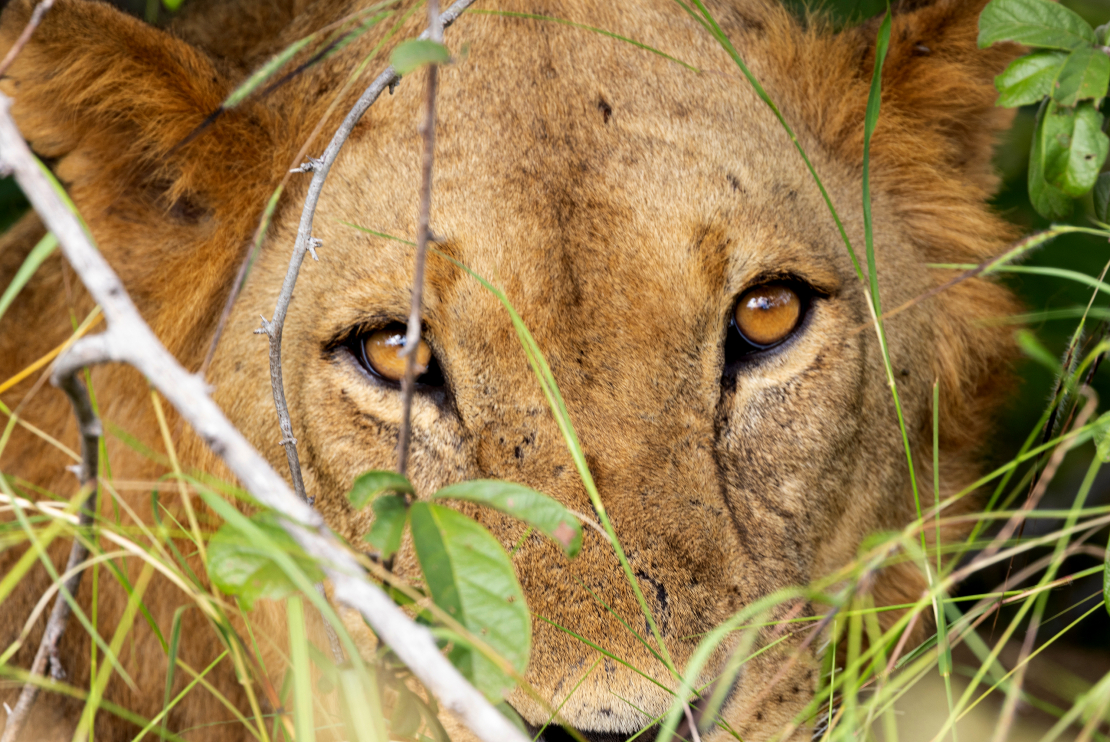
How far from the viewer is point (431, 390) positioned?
85.4 inches

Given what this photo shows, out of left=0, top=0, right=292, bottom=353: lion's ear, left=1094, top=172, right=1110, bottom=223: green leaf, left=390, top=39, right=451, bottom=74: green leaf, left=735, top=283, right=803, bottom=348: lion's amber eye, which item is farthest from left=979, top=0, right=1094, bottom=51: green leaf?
left=0, top=0, right=292, bottom=353: lion's ear

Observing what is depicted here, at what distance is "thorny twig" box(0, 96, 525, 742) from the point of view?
3.49 ft

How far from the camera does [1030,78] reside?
205cm

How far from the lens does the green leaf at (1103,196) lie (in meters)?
2.31

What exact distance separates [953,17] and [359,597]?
2.14 metres

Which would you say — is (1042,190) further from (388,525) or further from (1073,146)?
(388,525)

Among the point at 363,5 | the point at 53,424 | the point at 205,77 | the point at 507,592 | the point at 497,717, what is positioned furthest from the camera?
the point at 53,424

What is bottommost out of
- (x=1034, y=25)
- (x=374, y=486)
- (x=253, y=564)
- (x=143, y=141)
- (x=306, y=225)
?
(x=253, y=564)

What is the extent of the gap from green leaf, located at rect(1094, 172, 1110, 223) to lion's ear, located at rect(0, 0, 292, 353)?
1945 mm

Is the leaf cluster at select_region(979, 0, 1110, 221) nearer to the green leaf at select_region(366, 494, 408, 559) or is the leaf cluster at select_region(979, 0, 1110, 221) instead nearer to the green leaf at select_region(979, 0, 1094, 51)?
the green leaf at select_region(979, 0, 1094, 51)

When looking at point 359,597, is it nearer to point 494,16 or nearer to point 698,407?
point 698,407

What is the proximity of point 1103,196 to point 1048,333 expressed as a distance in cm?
92

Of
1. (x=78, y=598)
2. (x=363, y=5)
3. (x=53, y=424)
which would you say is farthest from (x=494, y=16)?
(x=78, y=598)

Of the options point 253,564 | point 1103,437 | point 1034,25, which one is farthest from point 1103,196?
point 253,564
